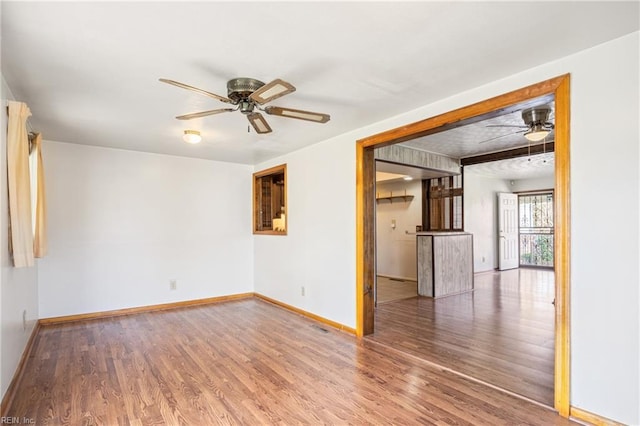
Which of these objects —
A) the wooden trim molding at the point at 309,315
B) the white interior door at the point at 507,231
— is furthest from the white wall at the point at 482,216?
the wooden trim molding at the point at 309,315

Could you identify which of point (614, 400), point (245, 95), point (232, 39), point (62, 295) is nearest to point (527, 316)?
point (614, 400)

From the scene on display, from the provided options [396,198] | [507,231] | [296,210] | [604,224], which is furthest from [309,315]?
[507,231]

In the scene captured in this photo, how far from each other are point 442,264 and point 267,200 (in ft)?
10.7

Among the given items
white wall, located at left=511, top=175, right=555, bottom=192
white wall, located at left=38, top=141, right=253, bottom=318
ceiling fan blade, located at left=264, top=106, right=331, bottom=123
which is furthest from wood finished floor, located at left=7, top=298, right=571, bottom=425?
white wall, located at left=511, top=175, right=555, bottom=192

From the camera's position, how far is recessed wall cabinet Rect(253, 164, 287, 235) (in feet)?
19.0

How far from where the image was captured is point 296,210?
4805 millimetres

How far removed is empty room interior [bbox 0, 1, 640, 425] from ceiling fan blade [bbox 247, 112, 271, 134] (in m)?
0.02

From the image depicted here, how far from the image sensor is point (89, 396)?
94.3 inches

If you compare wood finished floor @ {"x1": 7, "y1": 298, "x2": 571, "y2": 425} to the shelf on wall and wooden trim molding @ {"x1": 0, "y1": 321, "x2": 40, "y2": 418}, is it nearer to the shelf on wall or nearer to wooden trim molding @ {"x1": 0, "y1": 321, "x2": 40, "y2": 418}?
wooden trim molding @ {"x1": 0, "y1": 321, "x2": 40, "y2": 418}

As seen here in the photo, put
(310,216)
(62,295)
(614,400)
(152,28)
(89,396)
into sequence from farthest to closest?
(310,216)
(62,295)
(89,396)
(614,400)
(152,28)

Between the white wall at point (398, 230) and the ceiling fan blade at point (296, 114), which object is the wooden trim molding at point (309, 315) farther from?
the white wall at point (398, 230)

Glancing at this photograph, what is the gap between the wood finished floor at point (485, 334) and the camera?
270cm

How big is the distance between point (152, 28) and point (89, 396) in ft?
8.22

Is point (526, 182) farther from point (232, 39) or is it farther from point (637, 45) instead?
point (232, 39)
